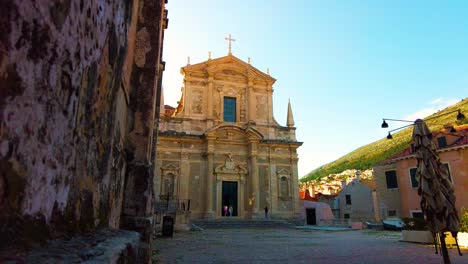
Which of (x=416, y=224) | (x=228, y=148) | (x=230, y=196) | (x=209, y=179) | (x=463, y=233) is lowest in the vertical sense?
(x=463, y=233)

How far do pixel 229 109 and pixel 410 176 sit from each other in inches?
615

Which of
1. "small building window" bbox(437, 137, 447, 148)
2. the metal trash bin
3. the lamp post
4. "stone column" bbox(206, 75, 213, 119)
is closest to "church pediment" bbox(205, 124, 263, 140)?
"stone column" bbox(206, 75, 213, 119)

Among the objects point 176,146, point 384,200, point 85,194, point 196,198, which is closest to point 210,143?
point 176,146

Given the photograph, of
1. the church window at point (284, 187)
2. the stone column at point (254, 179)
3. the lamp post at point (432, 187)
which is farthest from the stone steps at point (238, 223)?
the lamp post at point (432, 187)

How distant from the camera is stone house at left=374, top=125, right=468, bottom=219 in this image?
20.4 metres

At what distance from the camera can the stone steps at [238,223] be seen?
21000 mm

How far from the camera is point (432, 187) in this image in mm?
6766

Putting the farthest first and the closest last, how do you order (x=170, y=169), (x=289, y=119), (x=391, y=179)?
(x=289, y=119)
(x=391, y=179)
(x=170, y=169)

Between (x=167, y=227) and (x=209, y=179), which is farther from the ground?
(x=209, y=179)

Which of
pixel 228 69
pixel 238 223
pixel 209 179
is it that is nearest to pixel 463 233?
pixel 238 223

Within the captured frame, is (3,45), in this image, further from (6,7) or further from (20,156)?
(20,156)

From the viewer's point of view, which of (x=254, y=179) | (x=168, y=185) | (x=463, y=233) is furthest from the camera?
(x=254, y=179)

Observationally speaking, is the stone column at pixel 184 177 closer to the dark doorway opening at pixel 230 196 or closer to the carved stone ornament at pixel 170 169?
the carved stone ornament at pixel 170 169

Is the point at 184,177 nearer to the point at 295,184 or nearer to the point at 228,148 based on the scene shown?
the point at 228,148
